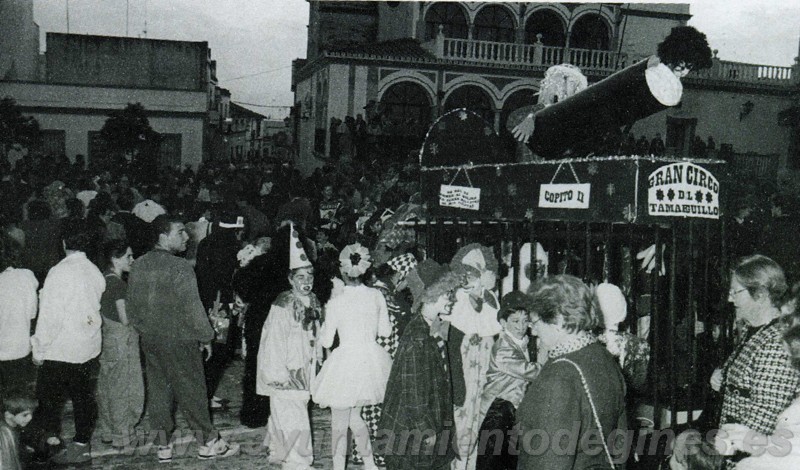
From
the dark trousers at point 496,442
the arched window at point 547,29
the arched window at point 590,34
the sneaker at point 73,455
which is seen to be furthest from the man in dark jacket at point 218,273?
the arched window at point 590,34

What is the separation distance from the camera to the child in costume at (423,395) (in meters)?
4.25

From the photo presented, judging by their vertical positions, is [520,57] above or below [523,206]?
above

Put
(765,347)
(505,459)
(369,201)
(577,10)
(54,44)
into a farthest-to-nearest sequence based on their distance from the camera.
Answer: (54,44) < (577,10) < (369,201) < (505,459) < (765,347)

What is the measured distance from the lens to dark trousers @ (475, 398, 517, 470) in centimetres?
391

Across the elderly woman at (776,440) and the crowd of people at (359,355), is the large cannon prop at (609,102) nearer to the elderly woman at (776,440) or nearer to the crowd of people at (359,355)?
the crowd of people at (359,355)

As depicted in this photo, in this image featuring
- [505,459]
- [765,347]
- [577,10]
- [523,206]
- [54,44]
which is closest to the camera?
[765,347]

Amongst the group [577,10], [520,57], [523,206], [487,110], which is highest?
[577,10]

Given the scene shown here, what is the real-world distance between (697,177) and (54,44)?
28.6 metres

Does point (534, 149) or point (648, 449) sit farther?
point (534, 149)

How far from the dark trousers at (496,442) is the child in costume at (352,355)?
992 mm

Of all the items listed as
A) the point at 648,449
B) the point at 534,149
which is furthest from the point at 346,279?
the point at 648,449

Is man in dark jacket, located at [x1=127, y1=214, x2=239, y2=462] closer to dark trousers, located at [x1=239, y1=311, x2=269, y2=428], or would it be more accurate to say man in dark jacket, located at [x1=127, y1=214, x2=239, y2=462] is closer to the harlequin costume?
dark trousers, located at [x1=239, y1=311, x2=269, y2=428]

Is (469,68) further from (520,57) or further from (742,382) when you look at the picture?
(742,382)

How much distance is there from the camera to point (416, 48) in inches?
940
